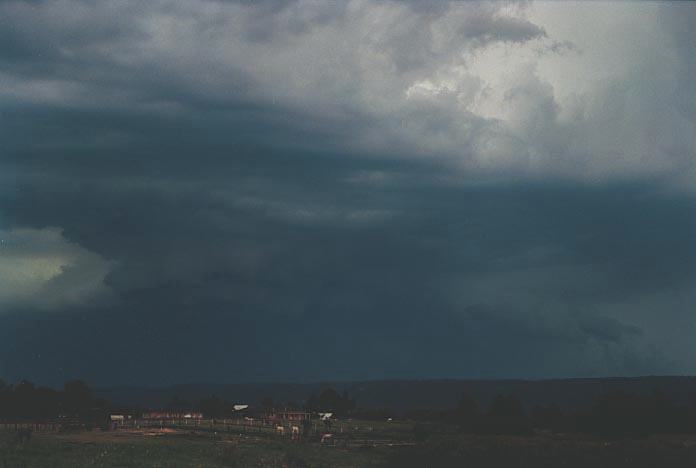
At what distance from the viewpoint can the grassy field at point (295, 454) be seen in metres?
87.1

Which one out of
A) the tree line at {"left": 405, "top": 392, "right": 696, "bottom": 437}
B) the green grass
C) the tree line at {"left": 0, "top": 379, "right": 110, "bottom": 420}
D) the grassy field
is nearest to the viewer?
the green grass

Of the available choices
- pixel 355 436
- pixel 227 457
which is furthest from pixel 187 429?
pixel 227 457

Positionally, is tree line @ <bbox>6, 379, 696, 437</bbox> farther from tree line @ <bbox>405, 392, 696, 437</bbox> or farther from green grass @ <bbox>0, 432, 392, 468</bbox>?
green grass @ <bbox>0, 432, 392, 468</bbox>

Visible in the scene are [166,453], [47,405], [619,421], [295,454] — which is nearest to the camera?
[166,453]

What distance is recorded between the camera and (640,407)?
166 m

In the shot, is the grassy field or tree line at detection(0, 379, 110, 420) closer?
the grassy field

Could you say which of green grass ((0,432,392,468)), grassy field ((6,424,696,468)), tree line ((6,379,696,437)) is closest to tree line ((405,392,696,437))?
tree line ((6,379,696,437))

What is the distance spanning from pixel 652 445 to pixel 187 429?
222ft

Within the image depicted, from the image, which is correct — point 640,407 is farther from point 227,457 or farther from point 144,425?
point 227,457

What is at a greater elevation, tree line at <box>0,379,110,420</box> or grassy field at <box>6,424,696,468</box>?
tree line at <box>0,379,110,420</box>

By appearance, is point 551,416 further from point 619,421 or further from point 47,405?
point 47,405

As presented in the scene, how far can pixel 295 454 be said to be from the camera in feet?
338

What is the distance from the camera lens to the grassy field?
8706cm

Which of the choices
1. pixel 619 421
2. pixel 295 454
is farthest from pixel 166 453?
pixel 619 421
